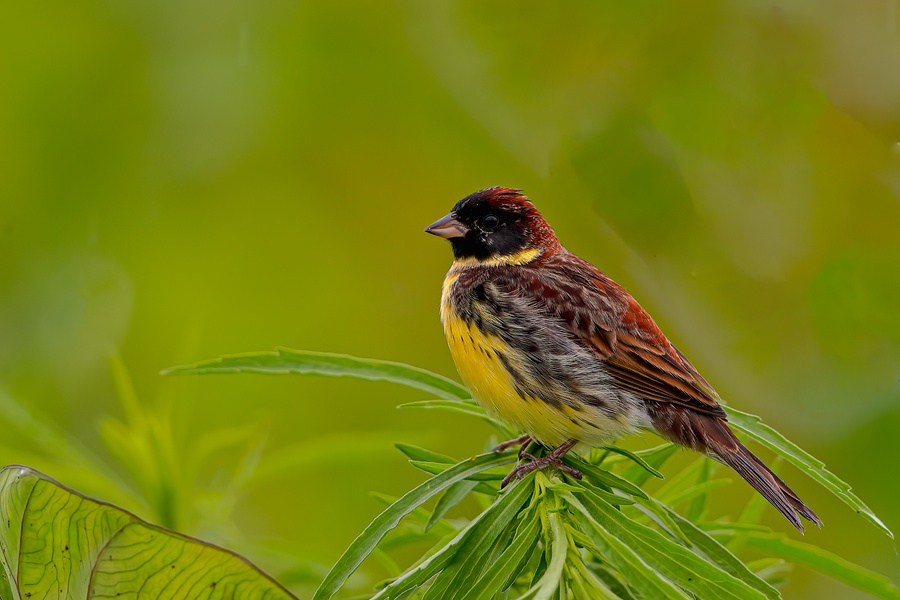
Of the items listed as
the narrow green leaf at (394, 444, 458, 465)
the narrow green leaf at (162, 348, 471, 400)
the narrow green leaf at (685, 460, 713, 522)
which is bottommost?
the narrow green leaf at (394, 444, 458, 465)

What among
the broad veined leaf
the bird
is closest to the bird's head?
the bird

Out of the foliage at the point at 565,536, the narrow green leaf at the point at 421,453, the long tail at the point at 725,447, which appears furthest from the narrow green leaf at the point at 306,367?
the long tail at the point at 725,447

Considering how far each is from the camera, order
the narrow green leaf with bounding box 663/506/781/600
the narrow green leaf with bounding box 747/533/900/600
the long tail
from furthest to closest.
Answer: the long tail < the narrow green leaf with bounding box 747/533/900/600 < the narrow green leaf with bounding box 663/506/781/600

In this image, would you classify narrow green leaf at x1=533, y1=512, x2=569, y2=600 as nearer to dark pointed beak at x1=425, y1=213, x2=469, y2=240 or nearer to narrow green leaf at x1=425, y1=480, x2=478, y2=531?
narrow green leaf at x1=425, y1=480, x2=478, y2=531

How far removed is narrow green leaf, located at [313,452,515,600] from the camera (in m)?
1.37

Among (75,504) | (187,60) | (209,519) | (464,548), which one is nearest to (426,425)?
(209,519)

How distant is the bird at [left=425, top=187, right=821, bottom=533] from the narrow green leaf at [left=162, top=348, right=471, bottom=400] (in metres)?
0.51

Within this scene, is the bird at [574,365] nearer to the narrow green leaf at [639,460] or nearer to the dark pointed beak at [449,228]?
the dark pointed beak at [449,228]

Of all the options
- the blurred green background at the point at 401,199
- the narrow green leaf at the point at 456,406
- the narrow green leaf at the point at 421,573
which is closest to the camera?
the narrow green leaf at the point at 421,573

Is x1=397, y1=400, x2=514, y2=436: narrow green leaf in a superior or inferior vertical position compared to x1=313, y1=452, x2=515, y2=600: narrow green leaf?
superior

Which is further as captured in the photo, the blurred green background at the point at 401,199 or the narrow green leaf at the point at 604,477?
the blurred green background at the point at 401,199

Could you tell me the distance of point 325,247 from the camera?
437cm

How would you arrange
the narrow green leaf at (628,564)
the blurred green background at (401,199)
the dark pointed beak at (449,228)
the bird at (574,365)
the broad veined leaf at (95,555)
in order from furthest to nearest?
the blurred green background at (401,199) < the dark pointed beak at (449,228) < the bird at (574,365) < the narrow green leaf at (628,564) < the broad veined leaf at (95,555)

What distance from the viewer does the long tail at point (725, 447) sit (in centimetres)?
217
